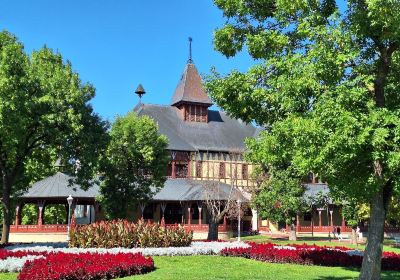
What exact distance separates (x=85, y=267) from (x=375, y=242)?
23.9ft

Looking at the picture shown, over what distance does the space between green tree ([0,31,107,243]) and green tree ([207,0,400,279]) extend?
9.88 metres

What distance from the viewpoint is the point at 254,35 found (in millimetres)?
11852

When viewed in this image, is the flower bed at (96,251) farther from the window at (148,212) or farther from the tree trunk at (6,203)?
the window at (148,212)

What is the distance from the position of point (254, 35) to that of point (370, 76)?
126 inches

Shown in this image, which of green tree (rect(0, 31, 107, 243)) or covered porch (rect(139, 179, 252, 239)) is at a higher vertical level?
green tree (rect(0, 31, 107, 243))

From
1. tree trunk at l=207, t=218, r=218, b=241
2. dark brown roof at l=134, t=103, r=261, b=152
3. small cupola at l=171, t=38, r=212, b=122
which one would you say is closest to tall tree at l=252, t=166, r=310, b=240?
tree trunk at l=207, t=218, r=218, b=241

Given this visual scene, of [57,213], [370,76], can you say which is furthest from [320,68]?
[57,213]

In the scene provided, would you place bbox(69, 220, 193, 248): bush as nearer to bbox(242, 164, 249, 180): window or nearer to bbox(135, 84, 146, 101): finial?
bbox(242, 164, 249, 180): window

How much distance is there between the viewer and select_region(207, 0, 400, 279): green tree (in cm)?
913

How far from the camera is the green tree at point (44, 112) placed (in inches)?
746

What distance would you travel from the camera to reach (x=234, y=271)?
47.5ft

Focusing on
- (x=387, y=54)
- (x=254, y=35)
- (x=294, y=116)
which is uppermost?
(x=254, y=35)

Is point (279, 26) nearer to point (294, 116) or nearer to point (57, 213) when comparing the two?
point (294, 116)

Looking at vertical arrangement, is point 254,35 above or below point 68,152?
above
